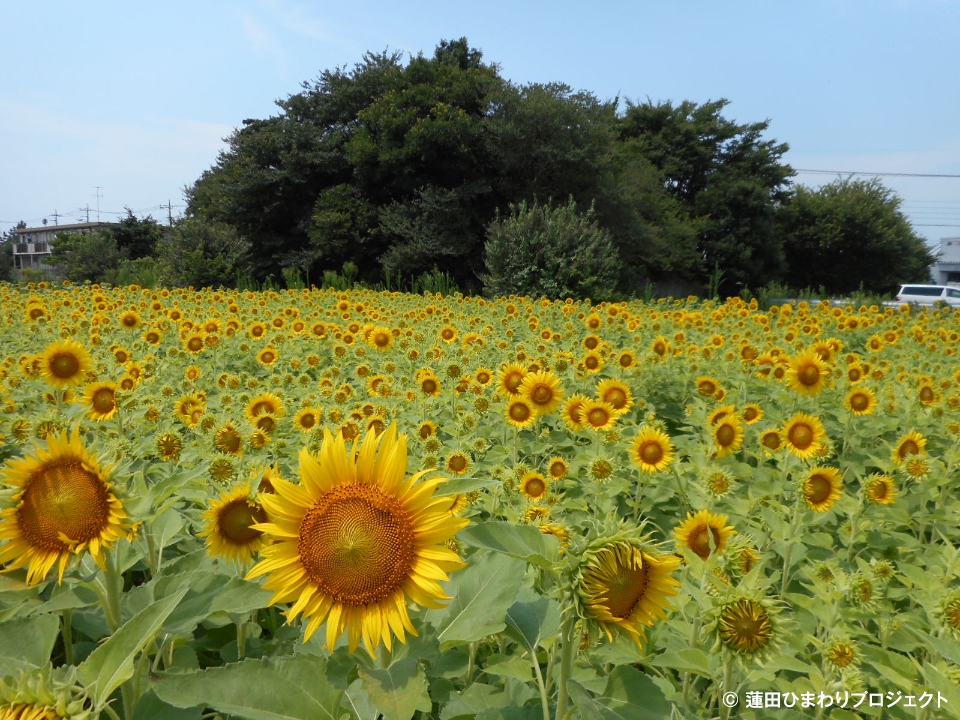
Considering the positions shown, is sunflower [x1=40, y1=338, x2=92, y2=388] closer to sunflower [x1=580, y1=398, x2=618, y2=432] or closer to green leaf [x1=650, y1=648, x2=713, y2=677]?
sunflower [x1=580, y1=398, x2=618, y2=432]

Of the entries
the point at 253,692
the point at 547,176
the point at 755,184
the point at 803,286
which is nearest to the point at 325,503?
the point at 253,692

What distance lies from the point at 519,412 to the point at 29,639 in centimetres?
244

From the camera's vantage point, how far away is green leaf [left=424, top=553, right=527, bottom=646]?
37.4 inches

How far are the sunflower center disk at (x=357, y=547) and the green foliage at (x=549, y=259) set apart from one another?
13.5 meters

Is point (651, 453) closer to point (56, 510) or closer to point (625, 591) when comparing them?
point (625, 591)

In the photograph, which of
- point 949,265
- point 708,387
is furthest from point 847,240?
point 949,265

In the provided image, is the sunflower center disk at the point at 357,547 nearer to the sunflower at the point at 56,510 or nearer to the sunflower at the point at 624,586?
the sunflower at the point at 624,586

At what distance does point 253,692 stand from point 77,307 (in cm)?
696

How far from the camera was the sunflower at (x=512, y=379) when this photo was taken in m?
3.40

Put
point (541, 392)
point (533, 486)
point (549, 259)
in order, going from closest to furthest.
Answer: point (533, 486) → point (541, 392) → point (549, 259)

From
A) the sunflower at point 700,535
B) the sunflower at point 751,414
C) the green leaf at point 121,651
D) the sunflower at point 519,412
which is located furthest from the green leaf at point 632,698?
the sunflower at point 751,414

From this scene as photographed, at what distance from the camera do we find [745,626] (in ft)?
3.80

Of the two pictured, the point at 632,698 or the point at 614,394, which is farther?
the point at 614,394

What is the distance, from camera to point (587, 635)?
3.31ft
